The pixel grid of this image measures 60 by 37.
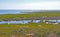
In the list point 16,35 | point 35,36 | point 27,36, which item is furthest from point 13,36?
point 35,36

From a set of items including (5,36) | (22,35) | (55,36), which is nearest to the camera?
(55,36)

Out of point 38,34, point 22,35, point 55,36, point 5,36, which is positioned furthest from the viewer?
point 5,36

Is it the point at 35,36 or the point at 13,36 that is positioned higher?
the point at 35,36

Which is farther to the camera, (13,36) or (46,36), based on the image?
(13,36)

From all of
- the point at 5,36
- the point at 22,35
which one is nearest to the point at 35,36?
the point at 22,35

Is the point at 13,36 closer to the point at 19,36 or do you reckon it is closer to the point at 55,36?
the point at 19,36

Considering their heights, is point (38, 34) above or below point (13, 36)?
above

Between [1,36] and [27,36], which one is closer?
[27,36]

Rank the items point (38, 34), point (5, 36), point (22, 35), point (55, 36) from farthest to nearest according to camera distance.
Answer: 1. point (5, 36)
2. point (22, 35)
3. point (55, 36)
4. point (38, 34)

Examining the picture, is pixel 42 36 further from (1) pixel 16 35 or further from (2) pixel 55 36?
(1) pixel 16 35
